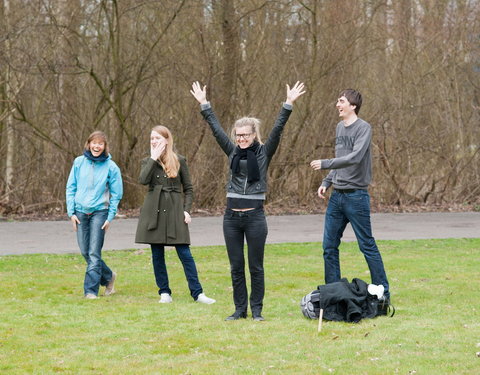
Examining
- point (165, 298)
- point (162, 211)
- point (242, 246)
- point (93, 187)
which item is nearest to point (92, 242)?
point (93, 187)

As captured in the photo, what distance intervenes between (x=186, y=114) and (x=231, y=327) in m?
12.5

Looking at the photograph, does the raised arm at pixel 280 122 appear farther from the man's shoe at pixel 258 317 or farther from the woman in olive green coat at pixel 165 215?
the woman in olive green coat at pixel 165 215

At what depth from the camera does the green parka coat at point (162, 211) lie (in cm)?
895

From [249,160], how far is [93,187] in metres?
2.25

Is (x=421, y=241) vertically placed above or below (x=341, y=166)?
below

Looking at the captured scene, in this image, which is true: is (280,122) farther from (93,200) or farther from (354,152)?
(93,200)

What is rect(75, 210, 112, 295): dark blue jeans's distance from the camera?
30.3ft

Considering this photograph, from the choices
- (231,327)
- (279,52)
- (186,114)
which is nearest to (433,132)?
(279,52)

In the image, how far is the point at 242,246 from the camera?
310 inches

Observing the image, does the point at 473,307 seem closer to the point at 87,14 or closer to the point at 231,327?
the point at 231,327

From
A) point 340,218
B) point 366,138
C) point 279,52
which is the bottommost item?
point 340,218

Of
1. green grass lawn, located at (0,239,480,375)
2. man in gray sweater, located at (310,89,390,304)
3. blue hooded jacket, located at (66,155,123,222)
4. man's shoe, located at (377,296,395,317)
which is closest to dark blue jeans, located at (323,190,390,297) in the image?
man in gray sweater, located at (310,89,390,304)

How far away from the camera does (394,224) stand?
17.5 m

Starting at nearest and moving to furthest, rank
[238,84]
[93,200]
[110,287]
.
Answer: [93,200] < [110,287] < [238,84]
